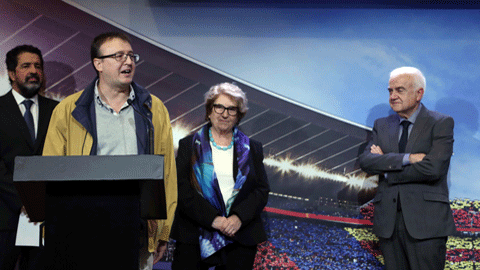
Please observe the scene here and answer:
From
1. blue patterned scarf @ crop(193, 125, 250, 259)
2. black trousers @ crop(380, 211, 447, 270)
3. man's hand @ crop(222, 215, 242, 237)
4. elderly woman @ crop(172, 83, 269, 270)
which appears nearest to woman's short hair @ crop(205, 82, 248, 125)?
elderly woman @ crop(172, 83, 269, 270)

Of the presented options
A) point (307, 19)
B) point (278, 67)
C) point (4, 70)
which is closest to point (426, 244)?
point (278, 67)

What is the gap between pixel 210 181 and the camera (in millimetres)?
2941

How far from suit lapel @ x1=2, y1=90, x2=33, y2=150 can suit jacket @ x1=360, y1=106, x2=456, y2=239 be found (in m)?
2.49

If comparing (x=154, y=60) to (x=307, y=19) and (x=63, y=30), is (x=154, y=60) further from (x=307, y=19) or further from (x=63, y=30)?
(x=307, y=19)

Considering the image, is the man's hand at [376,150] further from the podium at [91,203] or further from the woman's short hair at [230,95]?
the podium at [91,203]

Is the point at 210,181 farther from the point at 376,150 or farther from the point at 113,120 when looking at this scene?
the point at 376,150

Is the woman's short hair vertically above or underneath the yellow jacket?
above

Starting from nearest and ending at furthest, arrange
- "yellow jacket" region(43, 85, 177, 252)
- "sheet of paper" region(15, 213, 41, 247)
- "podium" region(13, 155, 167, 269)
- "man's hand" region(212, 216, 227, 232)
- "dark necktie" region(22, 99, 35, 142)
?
"podium" region(13, 155, 167, 269) < "yellow jacket" region(43, 85, 177, 252) < "man's hand" region(212, 216, 227, 232) < "sheet of paper" region(15, 213, 41, 247) < "dark necktie" region(22, 99, 35, 142)

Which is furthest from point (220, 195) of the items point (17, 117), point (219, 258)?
point (17, 117)

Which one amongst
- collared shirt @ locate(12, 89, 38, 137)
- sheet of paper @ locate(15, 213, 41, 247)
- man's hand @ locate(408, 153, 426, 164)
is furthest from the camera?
collared shirt @ locate(12, 89, 38, 137)

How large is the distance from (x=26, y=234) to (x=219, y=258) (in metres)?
1.34

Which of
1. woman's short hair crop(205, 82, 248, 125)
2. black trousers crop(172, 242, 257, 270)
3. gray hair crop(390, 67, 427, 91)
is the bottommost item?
black trousers crop(172, 242, 257, 270)

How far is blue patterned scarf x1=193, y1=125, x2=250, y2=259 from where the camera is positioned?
2867 mm

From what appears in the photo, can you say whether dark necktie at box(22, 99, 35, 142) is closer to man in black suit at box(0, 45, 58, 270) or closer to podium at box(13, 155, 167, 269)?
man in black suit at box(0, 45, 58, 270)
